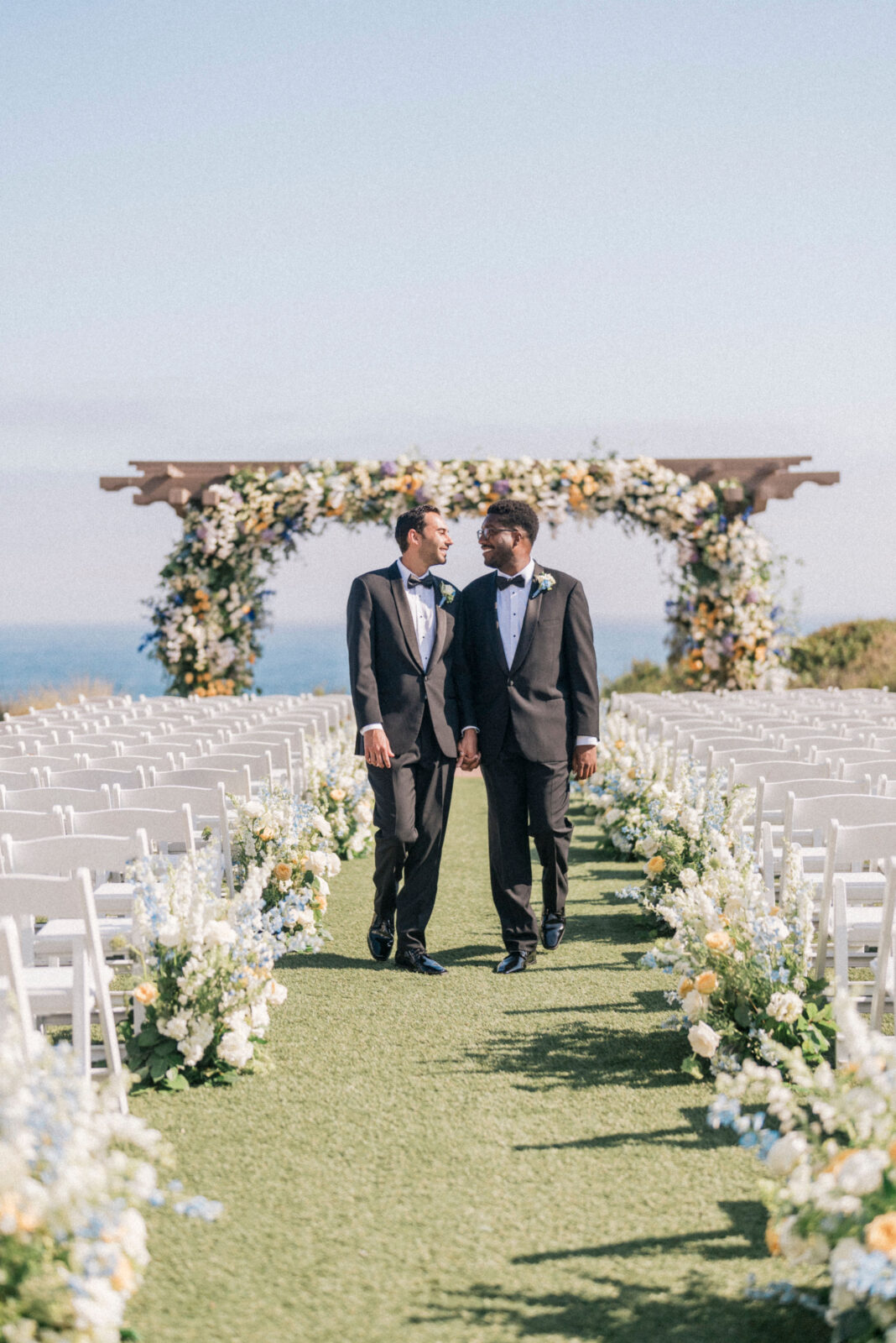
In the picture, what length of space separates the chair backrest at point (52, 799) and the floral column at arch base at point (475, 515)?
10.6m

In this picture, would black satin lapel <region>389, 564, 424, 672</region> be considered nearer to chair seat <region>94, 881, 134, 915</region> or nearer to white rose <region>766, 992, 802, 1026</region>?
chair seat <region>94, 881, 134, 915</region>

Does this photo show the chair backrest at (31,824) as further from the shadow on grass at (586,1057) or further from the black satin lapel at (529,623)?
the black satin lapel at (529,623)

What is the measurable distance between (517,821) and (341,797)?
9.70 ft

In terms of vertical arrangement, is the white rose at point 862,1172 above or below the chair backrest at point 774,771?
below

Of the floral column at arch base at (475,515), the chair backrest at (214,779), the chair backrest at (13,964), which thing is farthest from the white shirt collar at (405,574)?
the floral column at arch base at (475,515)

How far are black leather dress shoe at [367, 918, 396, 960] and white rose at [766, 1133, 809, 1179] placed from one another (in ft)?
10.2

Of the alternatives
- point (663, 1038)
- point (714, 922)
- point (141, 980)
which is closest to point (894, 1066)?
point (714, 922)

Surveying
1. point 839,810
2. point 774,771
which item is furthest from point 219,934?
point 774,771

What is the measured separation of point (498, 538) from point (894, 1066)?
3136 millimetres

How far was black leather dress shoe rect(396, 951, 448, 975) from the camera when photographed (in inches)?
197

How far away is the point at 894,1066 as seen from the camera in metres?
2.19

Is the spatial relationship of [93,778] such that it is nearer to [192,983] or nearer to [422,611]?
[422,611]

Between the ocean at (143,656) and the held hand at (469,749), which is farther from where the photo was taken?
the ocean at (143,656)

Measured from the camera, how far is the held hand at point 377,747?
477 centimetres
